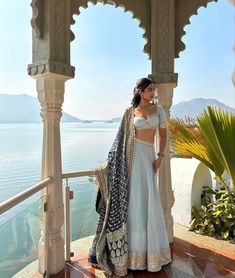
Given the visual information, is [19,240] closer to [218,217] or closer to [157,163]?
[157,163]

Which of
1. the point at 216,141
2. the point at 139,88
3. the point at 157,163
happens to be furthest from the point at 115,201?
the point at 216,141

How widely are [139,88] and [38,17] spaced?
1034 mm

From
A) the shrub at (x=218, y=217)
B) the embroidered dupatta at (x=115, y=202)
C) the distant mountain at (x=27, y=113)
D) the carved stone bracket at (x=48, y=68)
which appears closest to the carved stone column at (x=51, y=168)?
the carved stone bracket at (x=48, y=68)

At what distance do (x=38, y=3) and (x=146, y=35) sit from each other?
48.9 inches

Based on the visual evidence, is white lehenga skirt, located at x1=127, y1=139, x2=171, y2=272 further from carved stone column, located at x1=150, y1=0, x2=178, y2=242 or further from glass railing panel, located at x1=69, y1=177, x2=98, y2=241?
carved stone column, located at x1=150, y1=0, x2=178, y2=242

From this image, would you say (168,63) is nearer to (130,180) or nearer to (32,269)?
(130,180)

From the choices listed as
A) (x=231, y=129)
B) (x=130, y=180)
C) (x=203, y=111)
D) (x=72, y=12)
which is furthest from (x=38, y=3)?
(x=231, y=129)

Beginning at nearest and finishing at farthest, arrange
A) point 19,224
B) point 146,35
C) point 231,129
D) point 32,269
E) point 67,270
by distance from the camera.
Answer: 1. point 19,224
2. point 32,269
3. point 67,270
4. point 231,129
5. point 146,35

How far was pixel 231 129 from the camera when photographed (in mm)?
3045

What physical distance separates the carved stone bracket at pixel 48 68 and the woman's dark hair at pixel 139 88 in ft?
1.98

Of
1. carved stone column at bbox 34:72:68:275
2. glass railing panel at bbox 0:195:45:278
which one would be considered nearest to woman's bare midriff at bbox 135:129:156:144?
carved stone column at bbox 34:72:68:275

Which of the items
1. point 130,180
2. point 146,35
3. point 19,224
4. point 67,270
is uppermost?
point 146,35

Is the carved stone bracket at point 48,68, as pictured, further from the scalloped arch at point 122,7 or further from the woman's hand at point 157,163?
the woman's hand at point 157,163

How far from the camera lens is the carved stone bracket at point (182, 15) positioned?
3287mm
